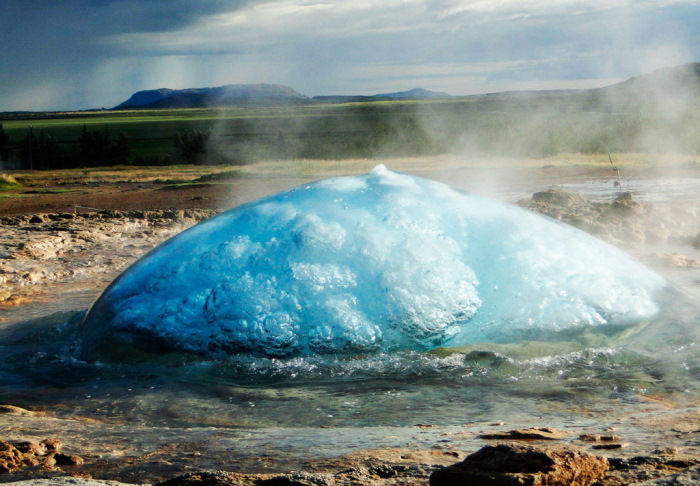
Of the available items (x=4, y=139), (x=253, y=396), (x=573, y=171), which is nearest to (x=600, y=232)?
(x=253, y=396)

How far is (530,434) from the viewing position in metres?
2.24

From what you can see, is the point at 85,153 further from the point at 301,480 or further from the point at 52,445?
the point at 301,480

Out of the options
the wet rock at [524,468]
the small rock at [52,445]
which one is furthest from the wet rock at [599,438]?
the small rock at [52,445]

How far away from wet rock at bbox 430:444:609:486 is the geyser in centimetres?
160

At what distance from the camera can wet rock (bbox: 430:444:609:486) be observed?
1.69 metres

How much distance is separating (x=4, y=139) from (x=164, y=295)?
128 feet

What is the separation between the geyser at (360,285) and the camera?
342 centimetres

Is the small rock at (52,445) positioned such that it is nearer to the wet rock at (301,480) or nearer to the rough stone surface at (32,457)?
the rough stone surface at (32,457)

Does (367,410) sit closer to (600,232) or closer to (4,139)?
(600,232)

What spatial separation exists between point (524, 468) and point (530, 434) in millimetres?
523

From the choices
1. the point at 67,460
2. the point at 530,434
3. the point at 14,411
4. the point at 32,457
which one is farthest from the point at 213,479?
the point at 14,411

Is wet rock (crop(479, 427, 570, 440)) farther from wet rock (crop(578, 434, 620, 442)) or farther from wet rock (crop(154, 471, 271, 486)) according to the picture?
wet rock (crop(154, 471, 271, 486))

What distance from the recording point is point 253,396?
10.1ft

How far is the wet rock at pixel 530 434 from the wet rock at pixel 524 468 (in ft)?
1.29
